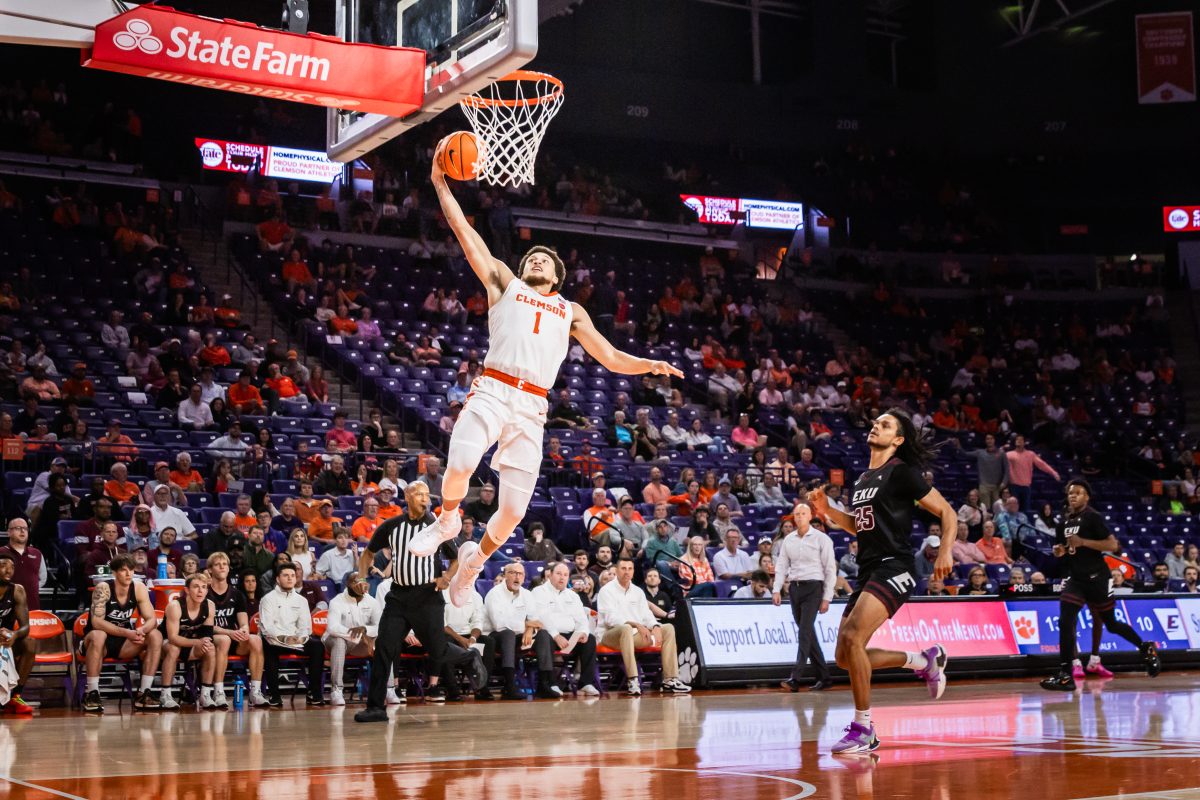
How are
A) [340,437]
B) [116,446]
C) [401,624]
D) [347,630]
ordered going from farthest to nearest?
[340,437] → [116,446] → [347,630] → [401,624]

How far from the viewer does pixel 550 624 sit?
14.5 metres

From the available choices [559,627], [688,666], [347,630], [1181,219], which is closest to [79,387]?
[347,630]

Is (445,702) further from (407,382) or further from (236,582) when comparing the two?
(407,382)

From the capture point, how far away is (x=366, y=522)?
52.0 feet

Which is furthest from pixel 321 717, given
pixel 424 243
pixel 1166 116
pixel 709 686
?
pixel 1166 116

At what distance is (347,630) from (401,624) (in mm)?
2797

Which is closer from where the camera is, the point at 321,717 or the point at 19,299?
the point at 321,717

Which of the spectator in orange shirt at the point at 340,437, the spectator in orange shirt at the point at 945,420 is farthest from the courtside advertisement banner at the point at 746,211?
Answer: the spectator in orange shirt at the point at 340,437

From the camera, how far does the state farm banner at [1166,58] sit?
33281 mm

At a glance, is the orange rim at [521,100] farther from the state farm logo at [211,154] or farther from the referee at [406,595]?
the state farm logo at [211,154]

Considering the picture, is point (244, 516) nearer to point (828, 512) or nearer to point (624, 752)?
point (624, 752)

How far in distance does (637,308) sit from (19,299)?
12073 mm

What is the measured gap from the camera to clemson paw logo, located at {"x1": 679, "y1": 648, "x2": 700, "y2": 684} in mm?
15469

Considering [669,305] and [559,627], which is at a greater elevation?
[669,305]
